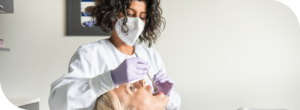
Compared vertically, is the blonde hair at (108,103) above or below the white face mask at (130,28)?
below

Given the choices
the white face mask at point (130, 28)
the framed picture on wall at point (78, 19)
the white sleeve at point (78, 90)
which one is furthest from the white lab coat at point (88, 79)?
the framed picture on wall at point (78, 19)

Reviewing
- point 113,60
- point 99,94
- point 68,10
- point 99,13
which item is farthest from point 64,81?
point 68,10

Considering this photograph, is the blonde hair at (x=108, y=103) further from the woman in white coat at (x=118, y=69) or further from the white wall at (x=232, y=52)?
the white wall at (x=232, y=52)

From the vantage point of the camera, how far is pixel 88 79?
95cm

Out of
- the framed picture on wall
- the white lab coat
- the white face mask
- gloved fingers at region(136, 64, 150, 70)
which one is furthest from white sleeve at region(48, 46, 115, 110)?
the framed picture on wall

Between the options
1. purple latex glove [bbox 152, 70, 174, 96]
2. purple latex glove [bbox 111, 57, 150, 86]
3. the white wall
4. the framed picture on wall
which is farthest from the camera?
the framed picture on wall

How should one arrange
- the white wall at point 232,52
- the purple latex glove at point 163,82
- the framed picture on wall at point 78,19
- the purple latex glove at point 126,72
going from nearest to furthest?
1. the purple latex glove at point 126,72
2. the purple latex glove at point 163,82
3. the white wall at point 232,52
4. the framed picture on wall at point 78,19

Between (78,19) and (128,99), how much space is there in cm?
133

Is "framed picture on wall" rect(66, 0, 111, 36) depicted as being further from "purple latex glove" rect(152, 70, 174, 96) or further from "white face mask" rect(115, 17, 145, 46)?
"purple latex glove" rect(152, 70, 174, 96)

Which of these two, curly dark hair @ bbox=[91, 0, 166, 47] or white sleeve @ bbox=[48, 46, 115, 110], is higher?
curly dark hair @ bbox=[91, 0, 166, 47]

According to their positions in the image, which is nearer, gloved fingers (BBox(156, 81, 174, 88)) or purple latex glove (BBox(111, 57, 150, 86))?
purple latex glove (BBox(111, 57, 150, 86))

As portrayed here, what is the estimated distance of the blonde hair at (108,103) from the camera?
2.86ft

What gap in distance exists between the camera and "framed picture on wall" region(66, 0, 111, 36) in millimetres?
2008

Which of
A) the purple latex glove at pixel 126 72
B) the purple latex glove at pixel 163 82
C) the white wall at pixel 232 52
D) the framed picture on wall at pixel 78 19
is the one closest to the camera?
the purple latex glove at pixel 126 72
